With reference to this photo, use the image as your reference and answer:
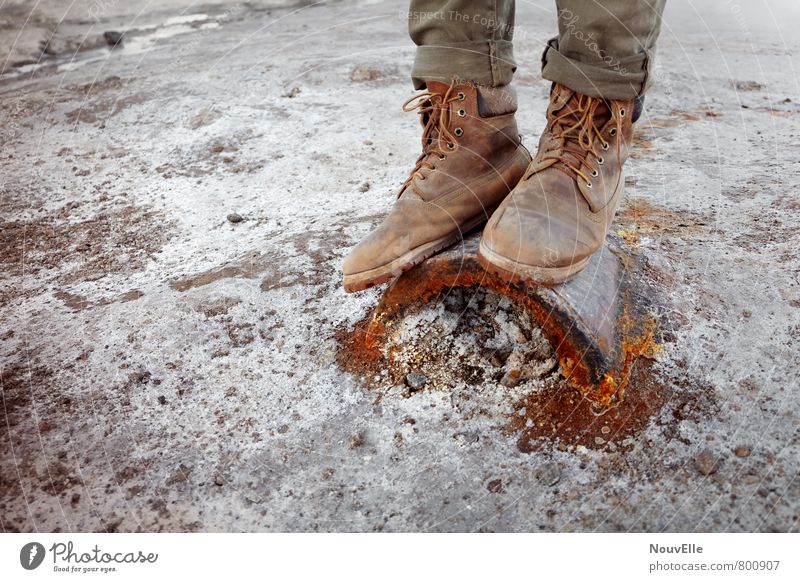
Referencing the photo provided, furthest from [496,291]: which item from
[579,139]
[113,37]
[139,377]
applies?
[113,37]

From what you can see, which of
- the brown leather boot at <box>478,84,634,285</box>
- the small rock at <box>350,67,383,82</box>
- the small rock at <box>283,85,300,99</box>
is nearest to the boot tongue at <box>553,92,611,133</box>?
the brown leather boot at <box>478,84,634,285</box>

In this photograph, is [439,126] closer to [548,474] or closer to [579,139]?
[579,139]

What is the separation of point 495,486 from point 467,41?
1100 mm

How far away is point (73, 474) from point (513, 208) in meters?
1.18

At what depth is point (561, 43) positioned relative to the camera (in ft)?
5.36

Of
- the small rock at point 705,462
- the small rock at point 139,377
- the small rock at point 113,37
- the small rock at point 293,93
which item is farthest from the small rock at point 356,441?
the small rock at point 113,37

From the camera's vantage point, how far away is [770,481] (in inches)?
52.4

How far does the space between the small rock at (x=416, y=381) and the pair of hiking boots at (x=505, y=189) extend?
0.85ft

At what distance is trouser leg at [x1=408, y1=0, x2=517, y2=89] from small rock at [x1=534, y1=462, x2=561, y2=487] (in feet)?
3.18

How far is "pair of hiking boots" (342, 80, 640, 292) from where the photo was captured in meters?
1.55

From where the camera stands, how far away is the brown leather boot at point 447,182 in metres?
1.67

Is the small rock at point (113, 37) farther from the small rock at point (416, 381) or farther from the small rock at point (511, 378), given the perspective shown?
the small rock at point (511, 378)

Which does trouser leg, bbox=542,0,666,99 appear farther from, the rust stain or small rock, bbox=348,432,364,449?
small rock, bbox=348,432,364,449

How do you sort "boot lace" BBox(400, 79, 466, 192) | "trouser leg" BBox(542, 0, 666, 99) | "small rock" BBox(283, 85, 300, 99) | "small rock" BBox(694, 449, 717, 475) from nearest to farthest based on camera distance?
"small rock" BBox(694, 449, 717, 475)
"trouser leg" BBox(542, 0, 666, 99)
"boot lace" BBox(400, 79, 466, 192)
"small rock" BBox(283, 85, 300, 99)
